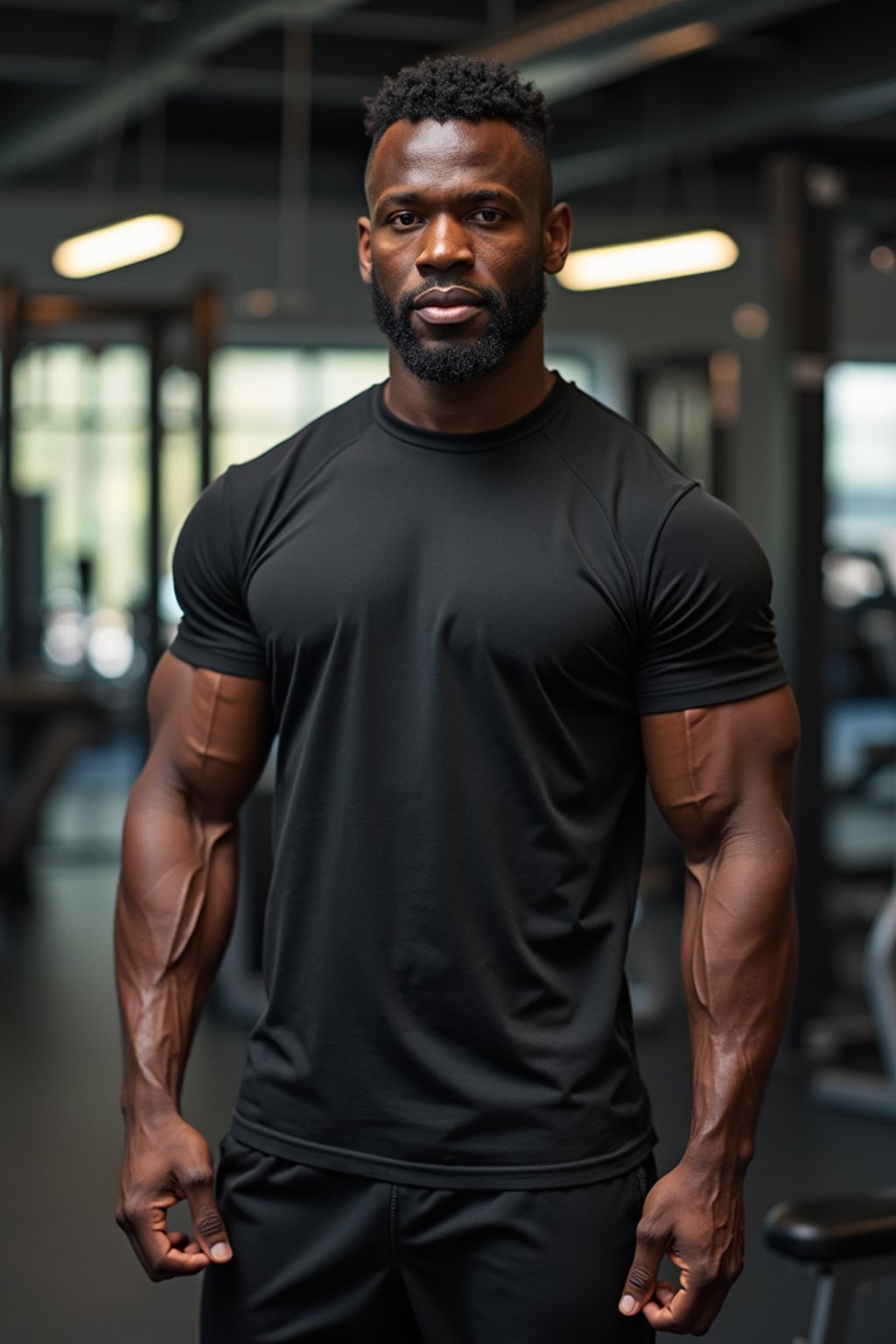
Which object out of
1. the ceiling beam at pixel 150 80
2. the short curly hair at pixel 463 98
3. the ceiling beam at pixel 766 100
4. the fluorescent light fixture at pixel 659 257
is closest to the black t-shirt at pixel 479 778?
the short curly hair at pixel 463 98

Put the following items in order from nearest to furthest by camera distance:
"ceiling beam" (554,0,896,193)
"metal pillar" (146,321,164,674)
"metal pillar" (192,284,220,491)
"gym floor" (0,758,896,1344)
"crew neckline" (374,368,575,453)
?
"crew neckline" (374,368,575,453) → "gym floor" (0,758,896,1344) → "metal pillar" (192,284,220,491) → "metal pillar" (146,321,164,674) → "ceiling beam" (554,0,896,193)

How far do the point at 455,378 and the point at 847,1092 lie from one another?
273 cm

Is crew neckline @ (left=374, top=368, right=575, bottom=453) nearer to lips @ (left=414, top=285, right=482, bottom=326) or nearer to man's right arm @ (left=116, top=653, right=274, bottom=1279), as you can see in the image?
lips @ (left=414, top=285, right=482, bottom=326)

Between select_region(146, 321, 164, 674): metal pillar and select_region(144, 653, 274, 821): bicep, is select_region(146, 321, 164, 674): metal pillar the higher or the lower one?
the higher one

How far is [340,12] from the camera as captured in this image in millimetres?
6664

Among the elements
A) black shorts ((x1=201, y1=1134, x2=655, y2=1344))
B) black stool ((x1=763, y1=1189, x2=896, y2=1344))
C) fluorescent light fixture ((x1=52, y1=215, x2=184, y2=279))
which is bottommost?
black stool ((x1=763, y1=1189, x2=896, y2=1344))

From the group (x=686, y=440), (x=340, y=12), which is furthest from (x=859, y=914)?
(x=340, y=12)

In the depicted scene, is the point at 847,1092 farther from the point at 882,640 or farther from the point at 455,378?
the point at 882,640

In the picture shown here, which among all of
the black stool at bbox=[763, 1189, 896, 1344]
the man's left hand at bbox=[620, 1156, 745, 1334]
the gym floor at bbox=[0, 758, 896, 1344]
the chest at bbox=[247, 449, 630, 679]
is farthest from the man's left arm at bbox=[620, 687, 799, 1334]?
the gym floor at bbox=[0, 758, 896, 1344]

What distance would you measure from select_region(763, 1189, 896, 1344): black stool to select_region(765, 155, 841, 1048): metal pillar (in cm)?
187

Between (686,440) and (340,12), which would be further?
(686,440)

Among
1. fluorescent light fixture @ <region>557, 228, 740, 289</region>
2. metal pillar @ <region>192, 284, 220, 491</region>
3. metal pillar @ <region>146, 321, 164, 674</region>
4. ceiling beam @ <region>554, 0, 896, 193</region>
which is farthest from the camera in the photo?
ceiling beam @ <region>554, 0, 896, 193</region>

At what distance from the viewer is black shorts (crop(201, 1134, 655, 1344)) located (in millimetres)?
1211

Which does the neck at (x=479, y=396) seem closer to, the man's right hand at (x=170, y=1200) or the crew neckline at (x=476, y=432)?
the crew neckline at (x=476, y=432)
